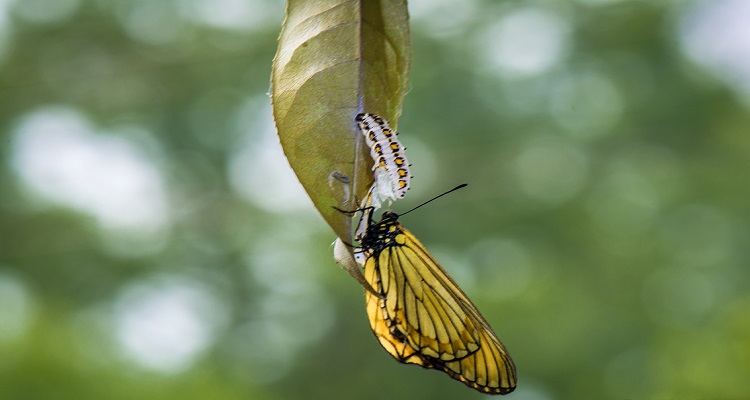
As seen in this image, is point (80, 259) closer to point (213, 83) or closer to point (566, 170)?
point (213, 83)

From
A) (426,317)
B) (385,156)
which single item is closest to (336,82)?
(385,156)

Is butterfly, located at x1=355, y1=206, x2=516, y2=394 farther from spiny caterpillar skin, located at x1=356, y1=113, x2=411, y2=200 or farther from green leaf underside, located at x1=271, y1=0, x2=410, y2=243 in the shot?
green leaf underside, located at x1=271, y1=0, x2=410, y2=243

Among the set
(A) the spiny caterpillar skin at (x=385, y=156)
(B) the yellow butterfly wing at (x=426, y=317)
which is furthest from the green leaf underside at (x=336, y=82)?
(B) the yellow butterfly wing at (x=426, y=317)

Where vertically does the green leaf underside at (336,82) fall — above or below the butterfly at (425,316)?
below

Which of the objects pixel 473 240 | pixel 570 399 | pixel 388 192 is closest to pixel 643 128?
pixel 473 240

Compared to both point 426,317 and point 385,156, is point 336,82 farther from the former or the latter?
point 426,317

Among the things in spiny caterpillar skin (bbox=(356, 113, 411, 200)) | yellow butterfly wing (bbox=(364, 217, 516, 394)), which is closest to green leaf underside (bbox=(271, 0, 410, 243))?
spiny caterpillar skin (bbox=(356, 113, 411, 200))

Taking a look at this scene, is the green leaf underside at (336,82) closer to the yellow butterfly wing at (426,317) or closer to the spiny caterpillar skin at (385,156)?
the spiny caterpillar skin at (385,156)
